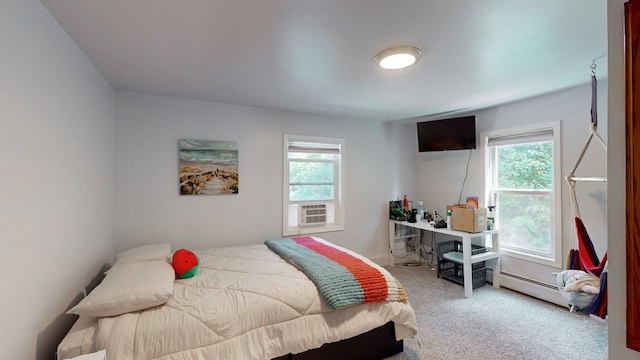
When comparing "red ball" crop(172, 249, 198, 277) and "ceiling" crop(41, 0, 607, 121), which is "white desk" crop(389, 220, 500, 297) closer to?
"ceiling" crop(41, 0, 607, 121)

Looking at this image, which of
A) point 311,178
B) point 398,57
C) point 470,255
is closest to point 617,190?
point 398,57

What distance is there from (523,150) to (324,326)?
326cm

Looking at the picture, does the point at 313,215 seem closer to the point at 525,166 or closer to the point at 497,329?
the point at 497,329

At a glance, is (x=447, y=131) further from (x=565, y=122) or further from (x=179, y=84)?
(x=179, y=84)

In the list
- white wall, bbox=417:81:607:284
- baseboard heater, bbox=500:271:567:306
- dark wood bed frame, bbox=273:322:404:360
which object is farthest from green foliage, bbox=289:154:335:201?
baseboard heater, bbox=500:271:567:306

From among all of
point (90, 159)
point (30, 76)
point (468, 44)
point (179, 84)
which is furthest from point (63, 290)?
point (468, 44)

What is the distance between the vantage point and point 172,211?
3084 millimetres

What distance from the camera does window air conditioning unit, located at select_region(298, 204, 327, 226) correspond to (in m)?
3.88

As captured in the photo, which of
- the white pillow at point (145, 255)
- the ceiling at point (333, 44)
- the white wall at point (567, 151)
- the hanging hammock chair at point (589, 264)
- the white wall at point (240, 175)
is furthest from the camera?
the white wall at point (240, 175)

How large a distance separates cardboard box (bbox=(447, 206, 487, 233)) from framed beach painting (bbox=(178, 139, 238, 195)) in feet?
9.38

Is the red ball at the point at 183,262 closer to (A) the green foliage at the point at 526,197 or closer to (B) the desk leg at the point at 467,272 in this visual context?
(B) the desk leg at the point at 467,272

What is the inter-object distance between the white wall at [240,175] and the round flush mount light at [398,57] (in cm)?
187

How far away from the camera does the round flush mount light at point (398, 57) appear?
194 centimetres

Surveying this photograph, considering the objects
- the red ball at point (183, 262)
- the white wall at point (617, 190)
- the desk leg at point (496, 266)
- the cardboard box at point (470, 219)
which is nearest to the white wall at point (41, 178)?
the red ball at point (183, 262)
